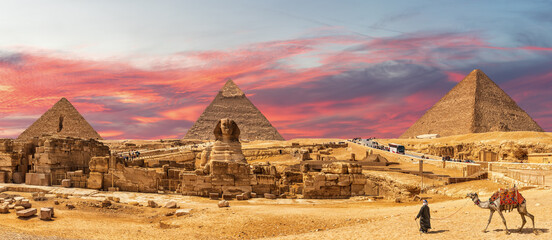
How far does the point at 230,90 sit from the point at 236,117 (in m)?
13.0

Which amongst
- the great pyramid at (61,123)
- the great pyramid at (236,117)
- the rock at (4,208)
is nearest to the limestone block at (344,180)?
the rock at (4,208)

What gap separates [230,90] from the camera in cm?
14038

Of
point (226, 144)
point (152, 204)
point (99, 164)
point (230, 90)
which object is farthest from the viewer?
point (230, 90)

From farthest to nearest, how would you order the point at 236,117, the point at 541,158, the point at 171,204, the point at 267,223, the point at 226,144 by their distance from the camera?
the point at 236,117 < the point at 541,158 < the point at 226,144 < the point at 171,204 < the point at 267,223

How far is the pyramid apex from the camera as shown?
5443 inches

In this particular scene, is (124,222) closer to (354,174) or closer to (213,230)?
(213,230)

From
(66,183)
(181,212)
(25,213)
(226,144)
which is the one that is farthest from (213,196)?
(66,183)

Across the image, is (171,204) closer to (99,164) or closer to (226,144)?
(99,164)

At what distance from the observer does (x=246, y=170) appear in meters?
12.1

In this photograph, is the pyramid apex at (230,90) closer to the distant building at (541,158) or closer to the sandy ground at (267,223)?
the distant building at (541,158)

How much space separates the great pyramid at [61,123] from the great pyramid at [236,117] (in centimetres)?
5113

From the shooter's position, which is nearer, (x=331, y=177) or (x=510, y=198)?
(x=510, y=198)

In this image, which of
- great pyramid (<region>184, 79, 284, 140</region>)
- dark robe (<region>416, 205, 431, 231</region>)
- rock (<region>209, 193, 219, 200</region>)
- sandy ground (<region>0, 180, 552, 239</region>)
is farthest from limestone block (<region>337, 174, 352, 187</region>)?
great pyramid (<region>184, 79, 284, 140</region>)

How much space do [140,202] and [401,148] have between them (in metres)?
29.6
